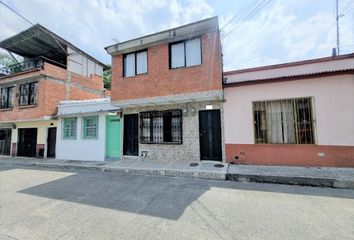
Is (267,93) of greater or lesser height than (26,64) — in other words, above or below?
below

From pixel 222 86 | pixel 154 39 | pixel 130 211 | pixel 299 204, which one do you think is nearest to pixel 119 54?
pixel 154 39

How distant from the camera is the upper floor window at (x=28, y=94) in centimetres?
1339

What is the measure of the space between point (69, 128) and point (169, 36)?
353 inches

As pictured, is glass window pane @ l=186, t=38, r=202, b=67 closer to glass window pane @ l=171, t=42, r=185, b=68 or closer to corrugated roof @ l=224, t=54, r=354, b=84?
glass window pane @ l=171, t=42, r=185, b=68

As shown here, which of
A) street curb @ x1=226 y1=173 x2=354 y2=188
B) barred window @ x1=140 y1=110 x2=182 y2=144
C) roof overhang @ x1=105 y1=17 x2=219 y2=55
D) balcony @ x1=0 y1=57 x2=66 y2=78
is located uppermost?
balcony @ x1=0 y1=57 x2=66 y2=78

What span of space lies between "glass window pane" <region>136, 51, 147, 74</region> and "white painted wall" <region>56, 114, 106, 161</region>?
3660 millimetres

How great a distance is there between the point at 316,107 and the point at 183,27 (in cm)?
665

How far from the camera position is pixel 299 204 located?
4484mm

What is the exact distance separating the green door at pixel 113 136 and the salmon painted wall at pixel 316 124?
20.8 ft

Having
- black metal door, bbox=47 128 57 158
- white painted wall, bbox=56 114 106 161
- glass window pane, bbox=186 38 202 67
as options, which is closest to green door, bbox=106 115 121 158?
white painted wall, bbox=56 114 106 161

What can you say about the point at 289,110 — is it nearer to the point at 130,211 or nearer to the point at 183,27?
the point at 183,27

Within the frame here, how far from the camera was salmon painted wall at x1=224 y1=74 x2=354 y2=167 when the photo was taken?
7133 mm

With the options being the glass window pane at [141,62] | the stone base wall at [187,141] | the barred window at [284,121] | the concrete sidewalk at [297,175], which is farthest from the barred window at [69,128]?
the barred window at [284,121]

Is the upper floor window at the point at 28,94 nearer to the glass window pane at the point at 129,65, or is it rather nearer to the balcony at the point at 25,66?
the balcony at the point at 25,66
